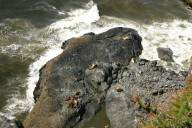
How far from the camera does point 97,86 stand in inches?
635

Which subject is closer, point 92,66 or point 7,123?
point 7,123

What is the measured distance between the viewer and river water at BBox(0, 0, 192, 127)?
1847 centimetres

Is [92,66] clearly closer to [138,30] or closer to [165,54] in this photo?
[165,54]

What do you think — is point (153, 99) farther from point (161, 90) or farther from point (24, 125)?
point (24, 125)

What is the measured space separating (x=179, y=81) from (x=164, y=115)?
4.75 meters

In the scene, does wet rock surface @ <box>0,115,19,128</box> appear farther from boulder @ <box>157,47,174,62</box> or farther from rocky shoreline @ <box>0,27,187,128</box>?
boulder @ <box>157,47,174,62</box>

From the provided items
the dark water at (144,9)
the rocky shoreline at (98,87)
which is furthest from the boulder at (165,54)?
the dark water at (144,9)

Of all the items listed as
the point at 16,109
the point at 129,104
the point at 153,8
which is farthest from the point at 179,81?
the point at 153,8

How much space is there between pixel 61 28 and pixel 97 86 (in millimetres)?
6357

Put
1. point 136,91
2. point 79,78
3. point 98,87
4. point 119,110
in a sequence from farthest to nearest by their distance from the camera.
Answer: point 79,78 → point 98,87 → point 136,91 → point 119,110

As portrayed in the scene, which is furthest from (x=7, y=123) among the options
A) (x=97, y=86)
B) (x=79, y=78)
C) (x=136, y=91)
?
(x=136, y=91)

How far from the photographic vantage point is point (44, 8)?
23.2m

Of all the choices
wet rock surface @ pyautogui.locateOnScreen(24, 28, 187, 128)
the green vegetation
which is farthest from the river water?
the green vegetation

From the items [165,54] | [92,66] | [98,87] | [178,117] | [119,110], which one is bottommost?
[119,110]
